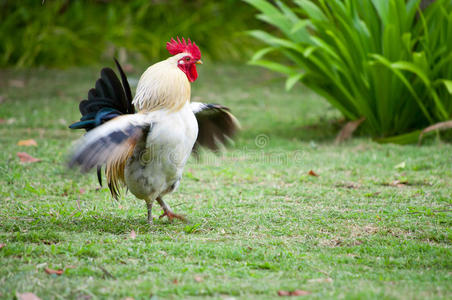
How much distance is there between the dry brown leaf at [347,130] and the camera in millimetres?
6465

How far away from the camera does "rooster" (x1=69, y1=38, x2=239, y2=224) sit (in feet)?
10.6

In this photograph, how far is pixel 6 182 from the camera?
190 inches

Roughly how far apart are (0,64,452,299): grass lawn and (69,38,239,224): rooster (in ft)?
1.17

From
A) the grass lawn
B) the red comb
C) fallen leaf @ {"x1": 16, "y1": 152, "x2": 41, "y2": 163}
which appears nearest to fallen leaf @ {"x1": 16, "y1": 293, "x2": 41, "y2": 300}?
the grass lawn

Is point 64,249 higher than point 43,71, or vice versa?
point 43,71

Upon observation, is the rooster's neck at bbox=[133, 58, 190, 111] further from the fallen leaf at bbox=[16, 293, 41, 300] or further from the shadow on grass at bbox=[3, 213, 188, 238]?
the fallen leaf at bbox=[16, 293, 41, 300]

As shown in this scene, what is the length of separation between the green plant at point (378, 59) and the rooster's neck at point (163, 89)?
2.45 m

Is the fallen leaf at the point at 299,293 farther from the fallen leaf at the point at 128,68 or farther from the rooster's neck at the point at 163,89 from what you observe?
the fallen leaf at the point at 128,68

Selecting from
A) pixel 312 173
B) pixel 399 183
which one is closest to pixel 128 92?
pixel 312 173

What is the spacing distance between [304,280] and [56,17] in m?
9.71

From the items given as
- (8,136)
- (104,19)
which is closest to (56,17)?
(104,19)

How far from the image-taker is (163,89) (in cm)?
365

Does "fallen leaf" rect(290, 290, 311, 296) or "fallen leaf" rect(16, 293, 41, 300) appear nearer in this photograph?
"fallen leaf" rect(16, 293, 41, 300)

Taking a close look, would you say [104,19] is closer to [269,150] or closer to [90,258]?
[269,150]
